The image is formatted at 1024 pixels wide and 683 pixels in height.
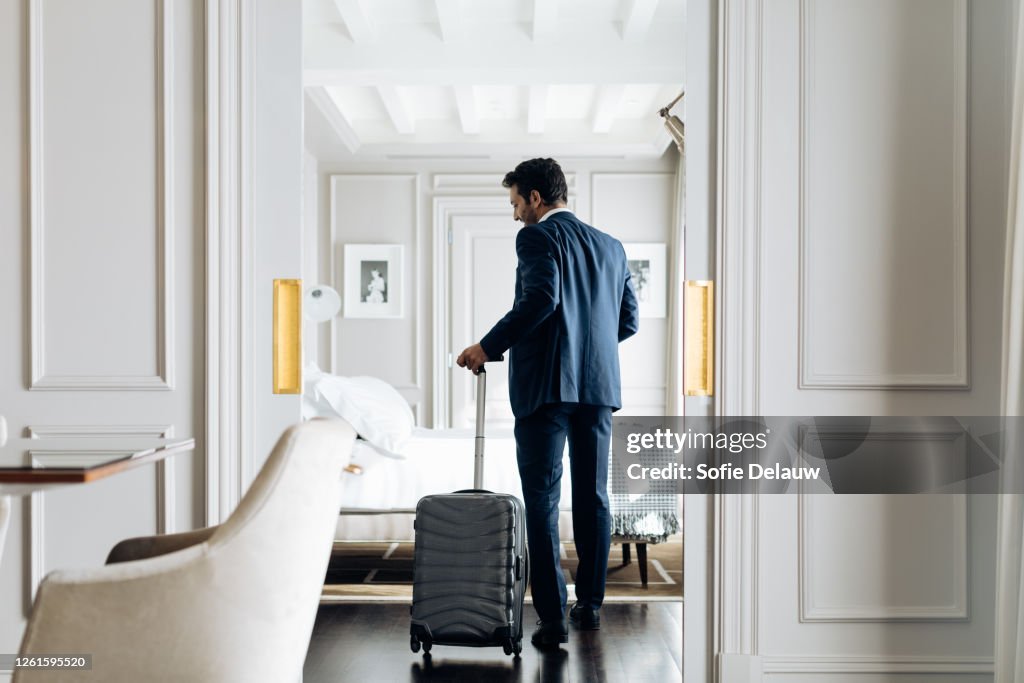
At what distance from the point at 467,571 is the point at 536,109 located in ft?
12.7

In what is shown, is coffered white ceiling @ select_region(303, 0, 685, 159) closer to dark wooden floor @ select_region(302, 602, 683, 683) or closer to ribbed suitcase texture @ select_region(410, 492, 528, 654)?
ribbed suitcase texture @ select_region(410, 492, 528, 654)

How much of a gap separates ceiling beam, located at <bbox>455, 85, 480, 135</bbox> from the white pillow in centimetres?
214

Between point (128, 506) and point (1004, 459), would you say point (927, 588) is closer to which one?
point (1004, 459)

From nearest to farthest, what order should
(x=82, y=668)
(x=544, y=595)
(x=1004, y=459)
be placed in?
1. (x=82, y=668)
2. (x=1004, y=459)
3. (x=544, y=595)

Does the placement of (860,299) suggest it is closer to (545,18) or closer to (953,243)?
(953,243)

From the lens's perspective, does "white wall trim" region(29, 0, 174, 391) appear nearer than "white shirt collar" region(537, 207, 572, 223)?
Yes

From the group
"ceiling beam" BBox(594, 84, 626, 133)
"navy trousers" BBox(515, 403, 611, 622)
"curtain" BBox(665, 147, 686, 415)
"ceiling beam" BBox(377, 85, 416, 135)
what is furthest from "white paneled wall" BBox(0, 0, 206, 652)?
"curtain" BBox(665, 147, 686, 415)

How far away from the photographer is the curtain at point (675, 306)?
253 inches

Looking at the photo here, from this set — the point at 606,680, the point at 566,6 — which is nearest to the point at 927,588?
the point at 606,680

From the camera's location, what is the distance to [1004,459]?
7.08ft

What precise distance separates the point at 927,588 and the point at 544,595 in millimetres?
1188

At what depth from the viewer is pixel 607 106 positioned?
582 cm

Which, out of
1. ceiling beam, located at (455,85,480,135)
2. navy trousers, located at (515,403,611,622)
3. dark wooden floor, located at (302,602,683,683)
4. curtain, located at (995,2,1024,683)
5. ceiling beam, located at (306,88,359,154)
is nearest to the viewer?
curtain, located at (995,2,1024,683)

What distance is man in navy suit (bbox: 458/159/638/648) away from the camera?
9.28 feet
